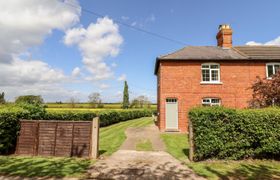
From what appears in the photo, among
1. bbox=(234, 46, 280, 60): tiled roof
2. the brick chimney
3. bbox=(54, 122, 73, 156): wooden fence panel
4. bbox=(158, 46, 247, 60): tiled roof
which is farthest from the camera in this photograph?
the brick chimney

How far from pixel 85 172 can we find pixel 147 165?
254cm

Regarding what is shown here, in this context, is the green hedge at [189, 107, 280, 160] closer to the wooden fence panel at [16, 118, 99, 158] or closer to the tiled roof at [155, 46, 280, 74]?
the wooden fence panel at [16, 118, 99, 158]

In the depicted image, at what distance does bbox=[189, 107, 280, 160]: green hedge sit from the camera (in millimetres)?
10284

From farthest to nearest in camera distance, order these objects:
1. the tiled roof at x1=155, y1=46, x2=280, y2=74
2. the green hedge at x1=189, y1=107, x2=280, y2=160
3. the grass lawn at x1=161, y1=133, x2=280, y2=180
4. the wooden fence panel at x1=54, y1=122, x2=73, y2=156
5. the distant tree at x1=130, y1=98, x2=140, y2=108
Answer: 1. the distant tree at x1=130, y1=98, x2=140, y2=108
2. the tiled roof at x1=155, y1=46, x2=280, y2=74
3. the wooden fence panel at x1=54, y1=122, x2=73, y2=156
4. the green hedge at x1=189, y1=107, x2=280, y2=160
5. the grass lawn at x1=161, y1=133, x2=280, y2=180

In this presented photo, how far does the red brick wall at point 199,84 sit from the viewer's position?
71.0 feet

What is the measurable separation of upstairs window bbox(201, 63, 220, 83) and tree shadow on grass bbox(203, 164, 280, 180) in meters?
13.1

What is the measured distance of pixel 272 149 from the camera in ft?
33.6

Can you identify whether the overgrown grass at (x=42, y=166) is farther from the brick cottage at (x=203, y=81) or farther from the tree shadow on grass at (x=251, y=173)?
the brick cottage at (x=203, y=81)

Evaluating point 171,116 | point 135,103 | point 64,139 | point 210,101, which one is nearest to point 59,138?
Answer: point 64,139

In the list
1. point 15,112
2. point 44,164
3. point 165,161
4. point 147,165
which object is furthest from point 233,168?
point 15,112

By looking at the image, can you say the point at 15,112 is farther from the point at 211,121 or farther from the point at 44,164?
the point at 211,121

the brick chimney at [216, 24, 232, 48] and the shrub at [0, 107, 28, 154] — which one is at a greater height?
the brick chimney at [216, 24, 232, 48]

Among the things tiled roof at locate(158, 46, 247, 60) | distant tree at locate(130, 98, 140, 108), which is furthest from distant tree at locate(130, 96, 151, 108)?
tiled roof at locate(158, 46, 247, 60)


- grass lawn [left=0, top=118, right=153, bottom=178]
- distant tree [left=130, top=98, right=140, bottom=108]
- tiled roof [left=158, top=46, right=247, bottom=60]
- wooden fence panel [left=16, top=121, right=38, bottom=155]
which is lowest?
grass lawn [left=0, top=118, right=153, bottom=178]
